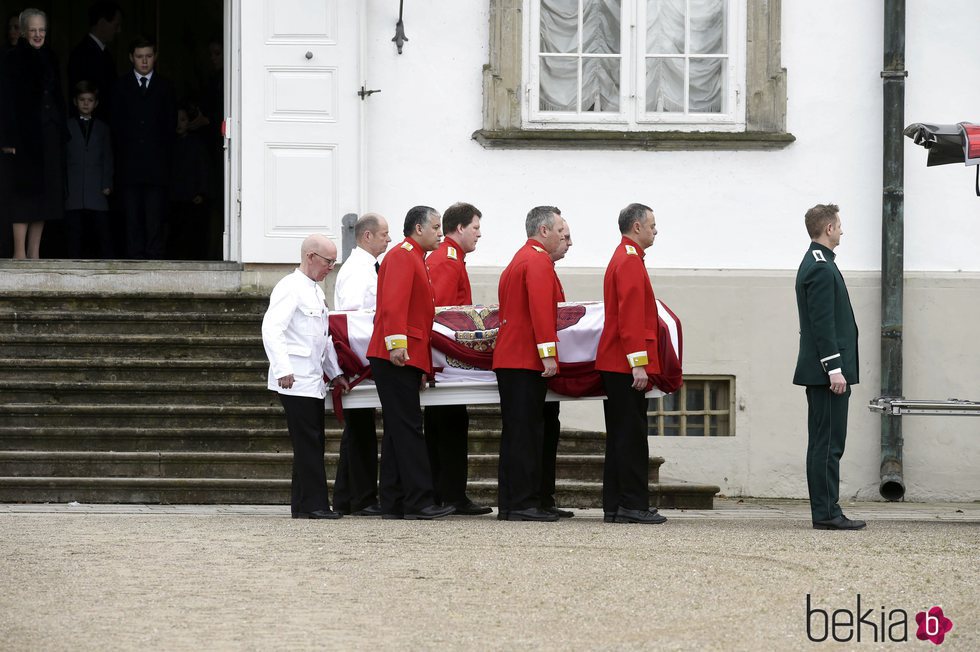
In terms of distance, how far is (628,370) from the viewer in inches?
397

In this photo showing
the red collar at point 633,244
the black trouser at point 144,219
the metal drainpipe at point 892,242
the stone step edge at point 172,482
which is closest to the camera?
the red collar at point 633,244

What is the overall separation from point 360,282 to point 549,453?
60.5 inches

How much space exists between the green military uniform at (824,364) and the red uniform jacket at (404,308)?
2.09 m

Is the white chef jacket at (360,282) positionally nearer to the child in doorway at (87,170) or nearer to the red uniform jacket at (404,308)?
the red uniform jacket at (404,308)

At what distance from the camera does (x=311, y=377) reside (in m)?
10.2

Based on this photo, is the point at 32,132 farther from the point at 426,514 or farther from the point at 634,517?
the point at 634,517

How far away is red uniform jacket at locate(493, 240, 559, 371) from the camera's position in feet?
33.0

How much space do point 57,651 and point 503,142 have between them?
8155 millimetres

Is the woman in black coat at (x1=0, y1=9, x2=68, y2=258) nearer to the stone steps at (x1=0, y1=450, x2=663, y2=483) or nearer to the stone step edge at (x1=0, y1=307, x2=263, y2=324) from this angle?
the stone step edge at (x1=0, y1=307, x2=263, y2=324)

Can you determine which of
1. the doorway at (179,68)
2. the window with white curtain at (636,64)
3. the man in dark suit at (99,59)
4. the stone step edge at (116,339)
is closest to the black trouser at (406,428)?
the stone step edge at (116,339)

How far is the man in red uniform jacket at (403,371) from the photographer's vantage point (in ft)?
33.0

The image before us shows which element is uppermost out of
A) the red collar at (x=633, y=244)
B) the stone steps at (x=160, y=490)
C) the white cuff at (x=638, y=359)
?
the red collar at (x=633, y=244)

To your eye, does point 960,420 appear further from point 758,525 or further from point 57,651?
point 57,651

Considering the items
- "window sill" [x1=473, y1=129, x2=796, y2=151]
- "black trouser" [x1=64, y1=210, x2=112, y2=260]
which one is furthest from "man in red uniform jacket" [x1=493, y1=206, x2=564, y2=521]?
"black trouser" [x1=64, y1=210, x2=112, y2=260]
